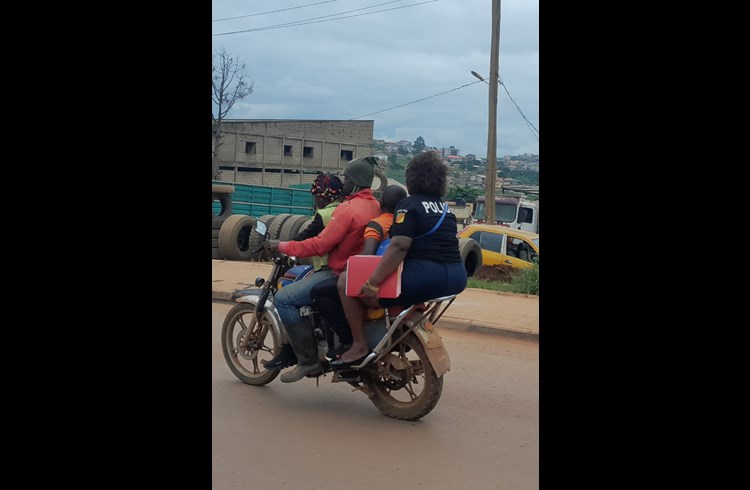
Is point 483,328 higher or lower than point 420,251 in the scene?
lower

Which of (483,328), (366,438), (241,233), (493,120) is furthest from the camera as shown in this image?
(493,120)

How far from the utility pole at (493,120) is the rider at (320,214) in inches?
495

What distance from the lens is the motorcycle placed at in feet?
16.3

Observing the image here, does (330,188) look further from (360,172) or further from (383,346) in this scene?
(383,346)

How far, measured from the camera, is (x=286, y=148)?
43375mm

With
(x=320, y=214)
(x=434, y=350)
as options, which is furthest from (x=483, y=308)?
(x=434, y=350)

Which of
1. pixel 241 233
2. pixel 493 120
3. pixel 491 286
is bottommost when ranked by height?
pixel 491 286

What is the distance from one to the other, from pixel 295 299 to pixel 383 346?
76 cm

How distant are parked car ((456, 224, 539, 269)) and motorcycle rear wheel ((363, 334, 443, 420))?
10189mm

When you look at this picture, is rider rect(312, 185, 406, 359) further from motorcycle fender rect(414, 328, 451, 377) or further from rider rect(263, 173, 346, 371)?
motorcycle fender rect(414, 328, 451, 377)

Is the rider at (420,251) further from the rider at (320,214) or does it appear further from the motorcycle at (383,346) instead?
the rider at (320,214)

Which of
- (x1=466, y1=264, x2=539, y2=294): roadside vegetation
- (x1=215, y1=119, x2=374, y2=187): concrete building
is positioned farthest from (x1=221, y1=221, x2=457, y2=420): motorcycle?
(x1=215, y1=119, x2=374, y2=187): concrete building
